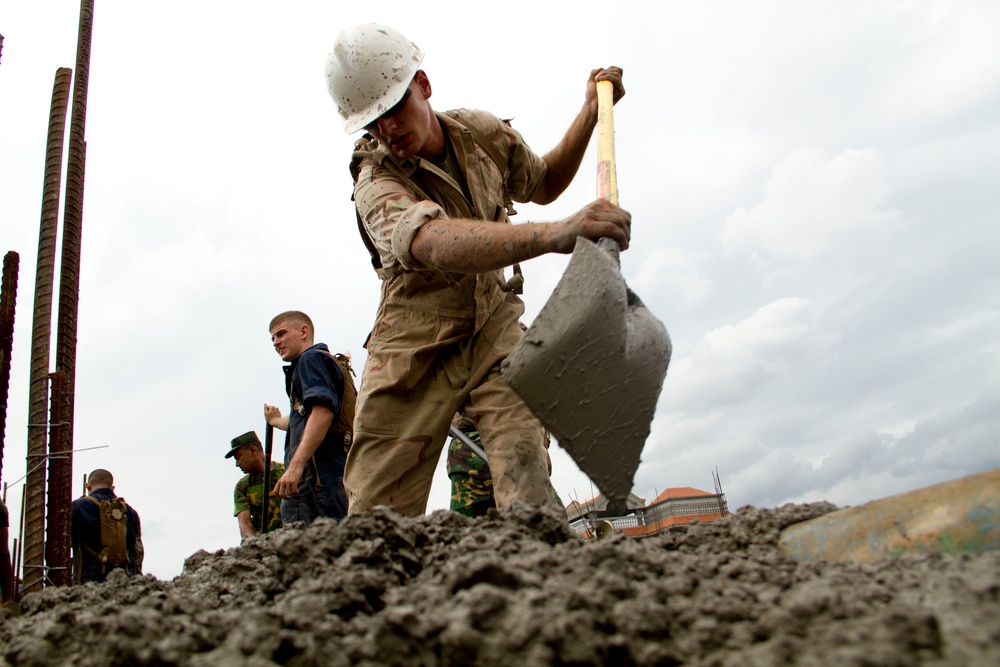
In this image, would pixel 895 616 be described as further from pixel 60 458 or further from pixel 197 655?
pixel 60 458

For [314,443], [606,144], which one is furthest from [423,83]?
[314,443]

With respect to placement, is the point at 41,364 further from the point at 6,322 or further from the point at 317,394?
the point at 317,394

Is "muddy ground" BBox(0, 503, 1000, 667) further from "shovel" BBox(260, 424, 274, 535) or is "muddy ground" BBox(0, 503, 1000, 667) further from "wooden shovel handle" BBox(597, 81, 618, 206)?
"shovel" BBox(260, 424, 274, 535)

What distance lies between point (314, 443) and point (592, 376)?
1.91 m

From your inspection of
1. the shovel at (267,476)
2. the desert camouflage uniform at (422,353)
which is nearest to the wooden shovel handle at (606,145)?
the desert camouflage uniform at (422,353)

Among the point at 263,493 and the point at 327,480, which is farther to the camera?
the point at 263,493

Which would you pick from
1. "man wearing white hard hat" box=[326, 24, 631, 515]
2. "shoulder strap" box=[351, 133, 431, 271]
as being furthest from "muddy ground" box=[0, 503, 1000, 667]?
"shoulder strap" box=[351, 133, 431, 271]

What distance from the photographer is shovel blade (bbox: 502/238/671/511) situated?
1901mm

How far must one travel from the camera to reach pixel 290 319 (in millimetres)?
4043

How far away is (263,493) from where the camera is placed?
474cm

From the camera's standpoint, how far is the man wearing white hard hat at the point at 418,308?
2395 millimetres

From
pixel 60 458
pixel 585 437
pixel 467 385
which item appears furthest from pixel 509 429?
pixel 60 458

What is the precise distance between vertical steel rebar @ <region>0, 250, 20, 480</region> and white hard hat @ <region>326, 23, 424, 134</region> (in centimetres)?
341

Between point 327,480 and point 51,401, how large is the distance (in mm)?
2382
